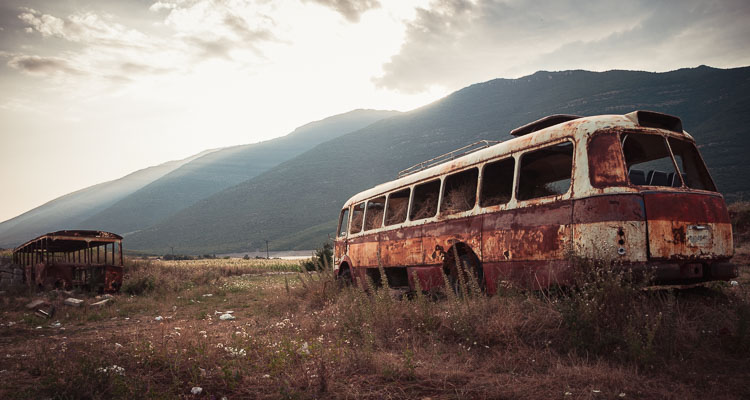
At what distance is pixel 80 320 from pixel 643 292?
38.4ft

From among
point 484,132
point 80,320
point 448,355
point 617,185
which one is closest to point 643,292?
point 617,185

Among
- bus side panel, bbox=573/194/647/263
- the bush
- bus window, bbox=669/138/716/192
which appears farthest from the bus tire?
the bush

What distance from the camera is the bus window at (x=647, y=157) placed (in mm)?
5281

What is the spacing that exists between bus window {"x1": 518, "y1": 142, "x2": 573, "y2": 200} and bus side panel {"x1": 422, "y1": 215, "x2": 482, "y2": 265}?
90 cm

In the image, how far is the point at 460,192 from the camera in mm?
7289

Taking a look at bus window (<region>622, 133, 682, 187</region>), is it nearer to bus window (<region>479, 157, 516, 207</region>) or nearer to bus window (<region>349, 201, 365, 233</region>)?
bus window (<region>479, 157, 516, 207</region>)

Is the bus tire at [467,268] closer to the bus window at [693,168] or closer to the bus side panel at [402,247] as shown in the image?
the bus side panel at [402,247]

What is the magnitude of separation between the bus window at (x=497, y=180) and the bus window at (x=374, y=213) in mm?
3602

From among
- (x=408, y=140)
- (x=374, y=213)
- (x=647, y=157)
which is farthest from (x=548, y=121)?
(x=408, y=140)

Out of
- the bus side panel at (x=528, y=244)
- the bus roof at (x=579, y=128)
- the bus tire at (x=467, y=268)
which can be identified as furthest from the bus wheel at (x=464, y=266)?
the bus roof at (x=579, y=128)

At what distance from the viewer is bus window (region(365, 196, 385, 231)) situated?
10109mm

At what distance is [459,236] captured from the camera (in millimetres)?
6809

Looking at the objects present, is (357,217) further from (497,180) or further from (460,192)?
(497,180)

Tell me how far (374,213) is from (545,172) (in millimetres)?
4576
